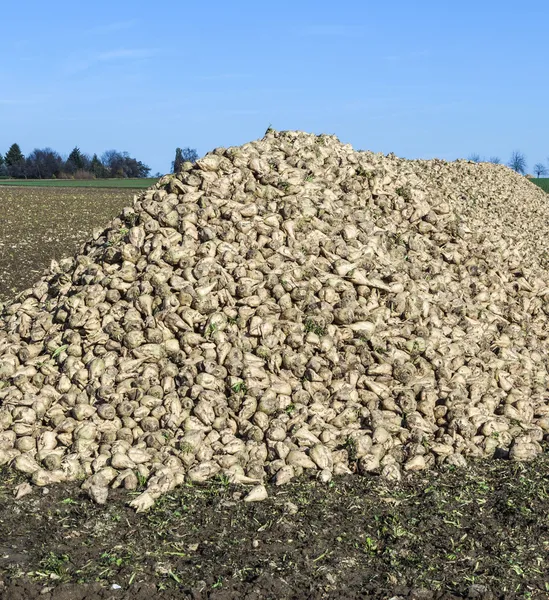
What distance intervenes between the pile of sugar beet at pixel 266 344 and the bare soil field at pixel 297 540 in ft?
0.61

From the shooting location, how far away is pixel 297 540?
4262 mm

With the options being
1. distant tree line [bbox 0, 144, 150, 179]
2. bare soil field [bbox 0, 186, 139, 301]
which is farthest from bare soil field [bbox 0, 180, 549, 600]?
distant tree line [bbox 0, 144, 150, 179]

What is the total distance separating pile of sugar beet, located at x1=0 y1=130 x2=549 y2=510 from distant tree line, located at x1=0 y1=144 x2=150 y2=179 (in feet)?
247

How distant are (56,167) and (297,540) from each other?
8736 centimetres

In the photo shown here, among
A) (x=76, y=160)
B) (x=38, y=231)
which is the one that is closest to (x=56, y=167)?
(x=76, y=160)

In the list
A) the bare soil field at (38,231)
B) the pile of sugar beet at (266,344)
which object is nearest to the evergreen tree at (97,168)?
the bare soil field at (38,231)

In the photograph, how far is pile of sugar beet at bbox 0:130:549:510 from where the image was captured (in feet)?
17.3

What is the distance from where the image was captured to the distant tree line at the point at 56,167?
83.9 meters

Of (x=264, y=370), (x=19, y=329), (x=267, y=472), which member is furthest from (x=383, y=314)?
(x=19, y=329)

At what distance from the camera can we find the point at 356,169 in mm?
7680

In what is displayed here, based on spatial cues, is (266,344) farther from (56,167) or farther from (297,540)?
(56,167)

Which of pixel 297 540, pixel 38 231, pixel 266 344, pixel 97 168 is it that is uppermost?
pixel 97 168

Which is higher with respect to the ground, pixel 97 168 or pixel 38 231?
pixel 97 168

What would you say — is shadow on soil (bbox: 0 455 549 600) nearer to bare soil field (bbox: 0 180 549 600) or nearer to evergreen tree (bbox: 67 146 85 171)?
bare soil field (bbox: 0 180 549 600)
